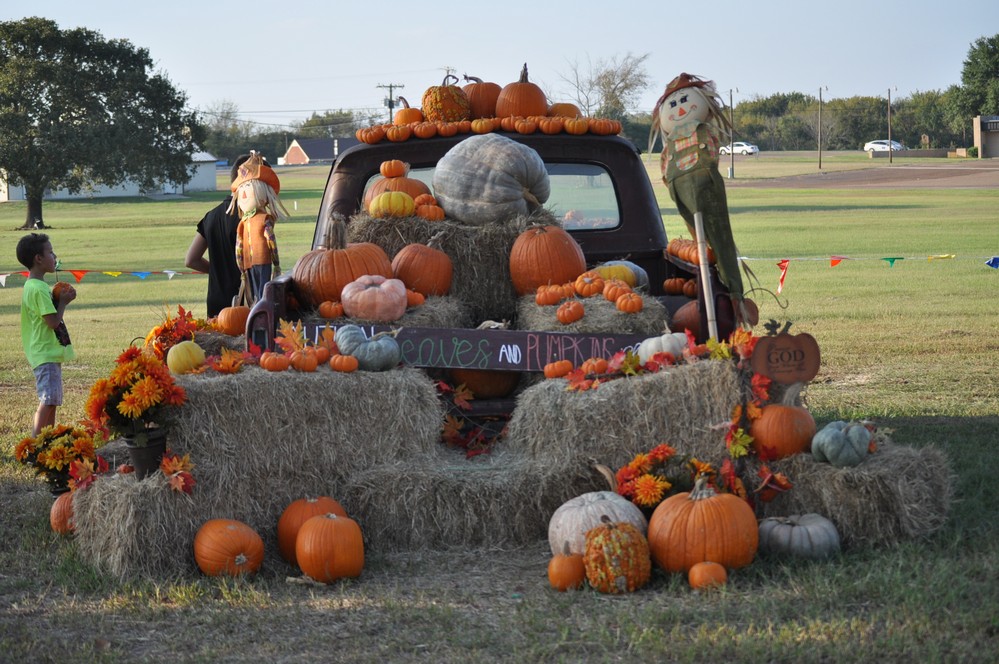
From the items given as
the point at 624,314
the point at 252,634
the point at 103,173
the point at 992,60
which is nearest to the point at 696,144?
the point at 624,314

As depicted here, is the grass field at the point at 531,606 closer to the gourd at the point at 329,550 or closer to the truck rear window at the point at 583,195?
the gourd at the point at 329,550

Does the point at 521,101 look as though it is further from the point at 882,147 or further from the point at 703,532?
the point at 882,147

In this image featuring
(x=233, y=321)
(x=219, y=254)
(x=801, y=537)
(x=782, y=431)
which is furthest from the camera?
(x=219, y=254)

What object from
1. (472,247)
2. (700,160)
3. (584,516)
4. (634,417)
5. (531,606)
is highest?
(700,160)

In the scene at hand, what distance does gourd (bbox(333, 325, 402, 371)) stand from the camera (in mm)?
5898

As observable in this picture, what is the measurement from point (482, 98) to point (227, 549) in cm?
416

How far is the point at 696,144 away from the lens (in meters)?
6.23

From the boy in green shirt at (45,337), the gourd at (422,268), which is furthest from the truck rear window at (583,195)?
the boy in green shirt at (45,337)

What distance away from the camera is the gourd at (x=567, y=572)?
4.91 m

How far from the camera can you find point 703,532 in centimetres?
495

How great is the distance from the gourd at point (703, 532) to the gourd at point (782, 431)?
0.41 m

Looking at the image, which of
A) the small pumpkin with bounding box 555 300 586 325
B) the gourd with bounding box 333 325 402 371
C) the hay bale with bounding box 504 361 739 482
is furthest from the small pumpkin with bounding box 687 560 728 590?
the gourd with bounding box 333 325 402 371

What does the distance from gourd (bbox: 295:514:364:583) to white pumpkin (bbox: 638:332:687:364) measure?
1.67m

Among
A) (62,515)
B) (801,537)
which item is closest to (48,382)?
(62,515)
